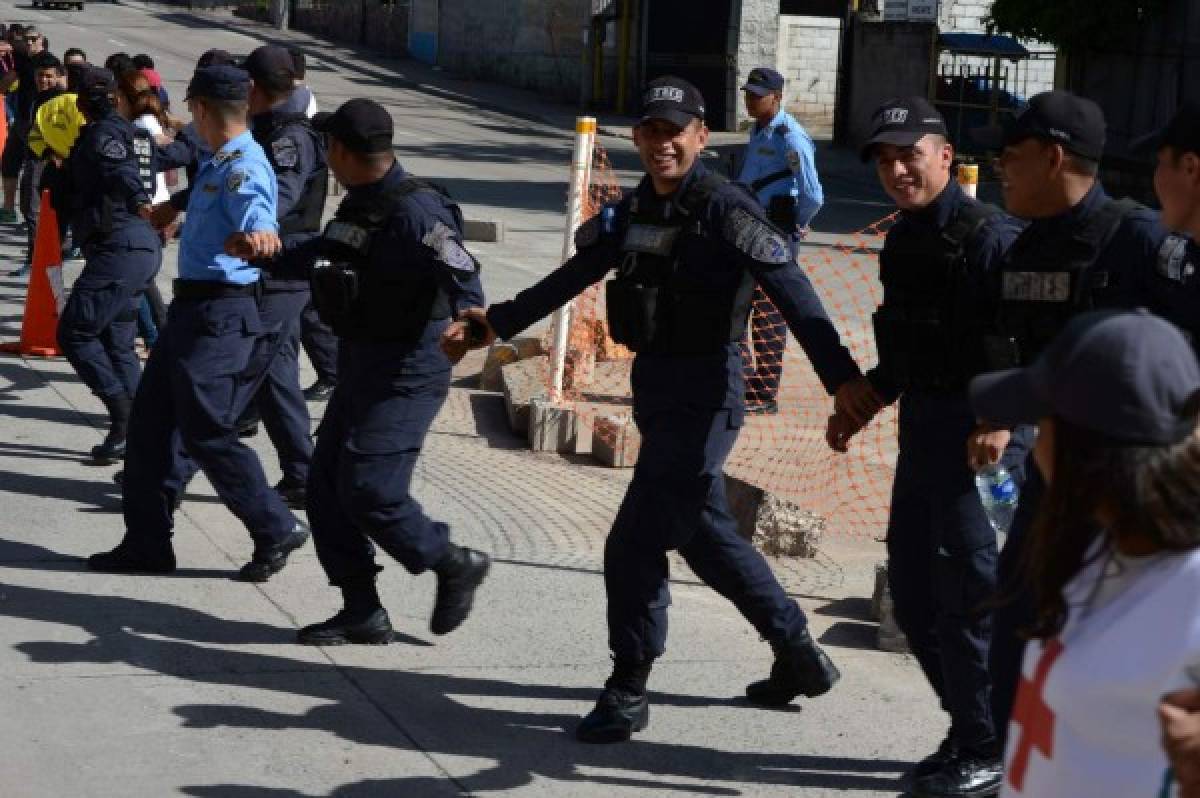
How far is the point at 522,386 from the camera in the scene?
9.91 metres

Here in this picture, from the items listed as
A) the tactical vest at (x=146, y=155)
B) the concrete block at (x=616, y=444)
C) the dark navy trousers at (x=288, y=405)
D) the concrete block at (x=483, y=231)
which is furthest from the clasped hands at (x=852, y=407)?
the concrete block at (x=483, y=231)

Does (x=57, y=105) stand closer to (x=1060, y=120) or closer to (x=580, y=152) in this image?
(x=580, y=152)

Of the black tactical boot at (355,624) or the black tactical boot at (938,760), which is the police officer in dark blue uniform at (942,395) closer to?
the black tactical boot at (938,760)

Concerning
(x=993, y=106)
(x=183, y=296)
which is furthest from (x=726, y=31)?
(x=183, y=296)

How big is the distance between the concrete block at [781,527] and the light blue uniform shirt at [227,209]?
→ 7.23 ft

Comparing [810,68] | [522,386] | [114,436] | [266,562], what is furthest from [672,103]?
[810,68]

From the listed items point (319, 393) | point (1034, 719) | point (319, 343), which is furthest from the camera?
point (319, 393)

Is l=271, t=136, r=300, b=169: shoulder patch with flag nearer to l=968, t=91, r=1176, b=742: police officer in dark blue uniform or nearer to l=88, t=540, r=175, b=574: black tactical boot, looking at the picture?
l=88, t=540, r=175, b=574: black tactical boot

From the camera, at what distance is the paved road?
5117 mm

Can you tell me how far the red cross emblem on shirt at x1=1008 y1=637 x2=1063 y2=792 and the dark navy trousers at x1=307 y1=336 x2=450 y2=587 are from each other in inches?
136

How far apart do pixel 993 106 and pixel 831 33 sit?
927cm

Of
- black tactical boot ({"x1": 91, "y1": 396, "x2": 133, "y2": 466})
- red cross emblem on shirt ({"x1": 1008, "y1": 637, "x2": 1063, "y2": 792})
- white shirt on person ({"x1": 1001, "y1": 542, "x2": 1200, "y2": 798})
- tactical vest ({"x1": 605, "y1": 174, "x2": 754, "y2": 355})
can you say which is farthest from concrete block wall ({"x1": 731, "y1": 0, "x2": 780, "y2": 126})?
white shirt on person ({"x1": 1001, "y1": 542, "x2": 1200, "y2": 798})

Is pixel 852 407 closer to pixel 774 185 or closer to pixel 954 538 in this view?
pixel 954 538

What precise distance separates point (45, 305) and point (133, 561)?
462cm
